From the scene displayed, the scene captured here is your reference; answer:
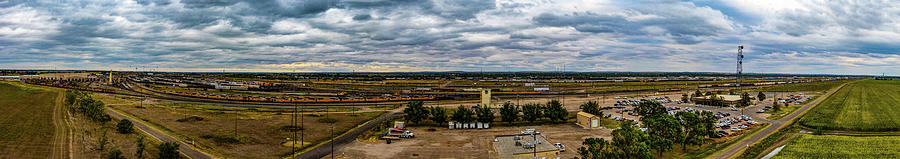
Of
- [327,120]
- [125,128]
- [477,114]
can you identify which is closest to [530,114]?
[477,114]

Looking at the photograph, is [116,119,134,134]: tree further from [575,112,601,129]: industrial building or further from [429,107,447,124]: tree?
[575,112,601,129]: industrial building

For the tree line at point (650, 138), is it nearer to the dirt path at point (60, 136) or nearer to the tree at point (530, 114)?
the tree at point (530, 114)

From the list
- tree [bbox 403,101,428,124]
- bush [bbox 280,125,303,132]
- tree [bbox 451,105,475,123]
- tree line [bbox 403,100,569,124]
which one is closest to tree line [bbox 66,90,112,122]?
bush [bbox 280,125,303,132]

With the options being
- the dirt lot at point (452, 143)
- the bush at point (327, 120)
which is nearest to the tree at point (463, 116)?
the dirt lot at point (452, 143)

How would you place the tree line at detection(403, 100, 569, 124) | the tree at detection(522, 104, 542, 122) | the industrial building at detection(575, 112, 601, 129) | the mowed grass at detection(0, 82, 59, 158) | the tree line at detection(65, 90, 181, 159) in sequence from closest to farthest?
the mowed grass at detection(0, 82, 59, 158) → the tree line at detection(65, 90, 181, 159) → the tree line at detection(403, 100, 569, 124) → the industrial building at detection(575, 112, 601, 129) → the tree at detection(522, 104, 542, 122)

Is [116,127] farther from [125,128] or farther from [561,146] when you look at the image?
[561,146]

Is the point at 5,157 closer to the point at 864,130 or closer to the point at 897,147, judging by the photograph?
the point at 897,147

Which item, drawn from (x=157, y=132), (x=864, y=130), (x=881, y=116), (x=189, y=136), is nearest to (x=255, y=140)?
(x=189, y=136)
